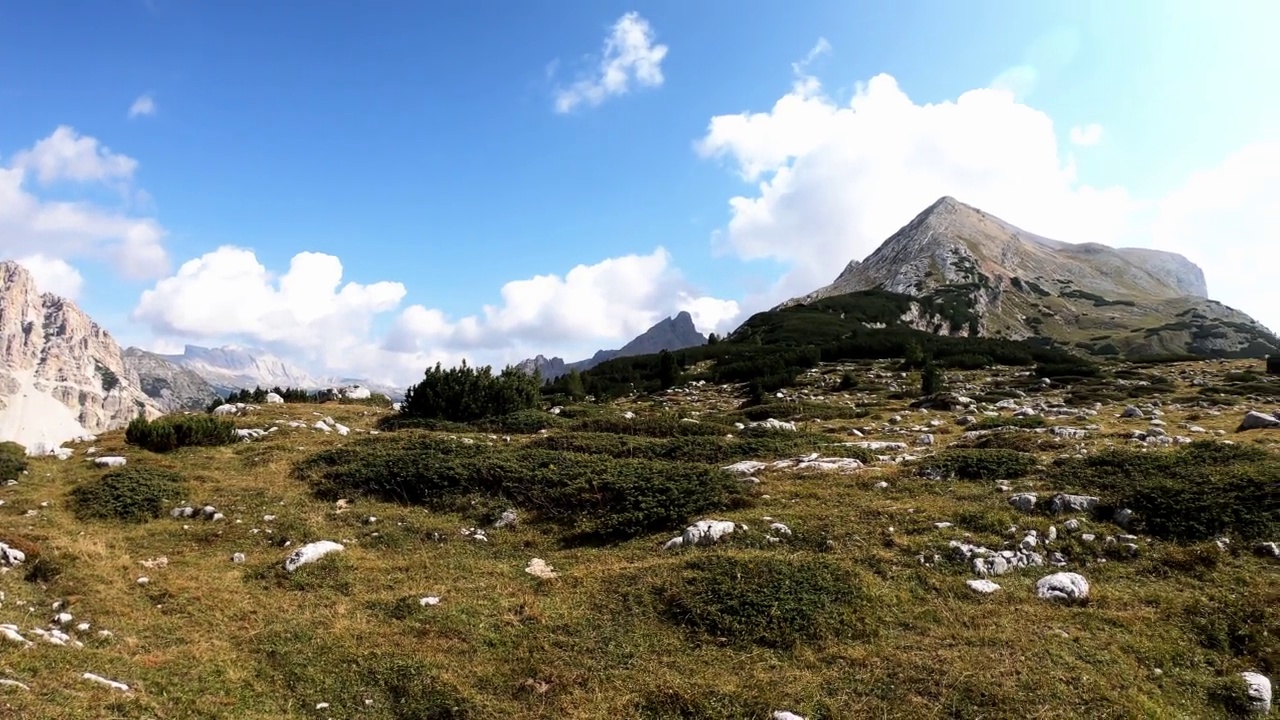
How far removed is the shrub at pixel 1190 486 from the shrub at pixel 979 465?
715 mm

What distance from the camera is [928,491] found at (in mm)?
14766

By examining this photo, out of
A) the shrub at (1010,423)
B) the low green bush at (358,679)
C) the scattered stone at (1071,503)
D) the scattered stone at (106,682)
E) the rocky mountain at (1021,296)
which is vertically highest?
the rocky mountain at (1021,296)

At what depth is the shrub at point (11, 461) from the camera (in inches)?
664

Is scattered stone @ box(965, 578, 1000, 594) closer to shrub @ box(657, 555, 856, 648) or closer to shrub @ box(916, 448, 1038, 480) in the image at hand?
shrub @ box(657, 555, 856, 648)

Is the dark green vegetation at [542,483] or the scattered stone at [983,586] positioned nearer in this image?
the scattered stone at [983,586]

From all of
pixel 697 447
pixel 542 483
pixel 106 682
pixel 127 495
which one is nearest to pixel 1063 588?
pixel 542 483

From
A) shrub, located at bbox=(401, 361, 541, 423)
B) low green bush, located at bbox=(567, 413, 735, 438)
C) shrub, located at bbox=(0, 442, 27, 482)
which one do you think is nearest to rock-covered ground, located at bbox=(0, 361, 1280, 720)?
shrub, located at bbox=(0, 442, 27, 482)

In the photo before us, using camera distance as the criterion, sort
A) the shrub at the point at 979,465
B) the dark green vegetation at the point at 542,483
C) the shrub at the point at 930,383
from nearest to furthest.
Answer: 1. the dark green vegetation at the point at 542,483
2. the shrub at the point at 979,465
3. the shrub at the point at 930,383

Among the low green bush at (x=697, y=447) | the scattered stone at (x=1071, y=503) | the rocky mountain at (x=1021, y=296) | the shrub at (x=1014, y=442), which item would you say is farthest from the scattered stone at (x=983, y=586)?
the rocky mountain at (x=1021, y=296)

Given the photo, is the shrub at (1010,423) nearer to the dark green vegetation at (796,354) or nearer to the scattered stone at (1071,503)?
the scattered stone at (1071,503)

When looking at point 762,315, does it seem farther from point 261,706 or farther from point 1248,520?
point 261,706

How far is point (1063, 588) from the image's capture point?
9.90 m

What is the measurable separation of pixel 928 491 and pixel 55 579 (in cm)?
Answer: 1705

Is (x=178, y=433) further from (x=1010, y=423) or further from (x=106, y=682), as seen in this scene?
(x=1010, y=423)
